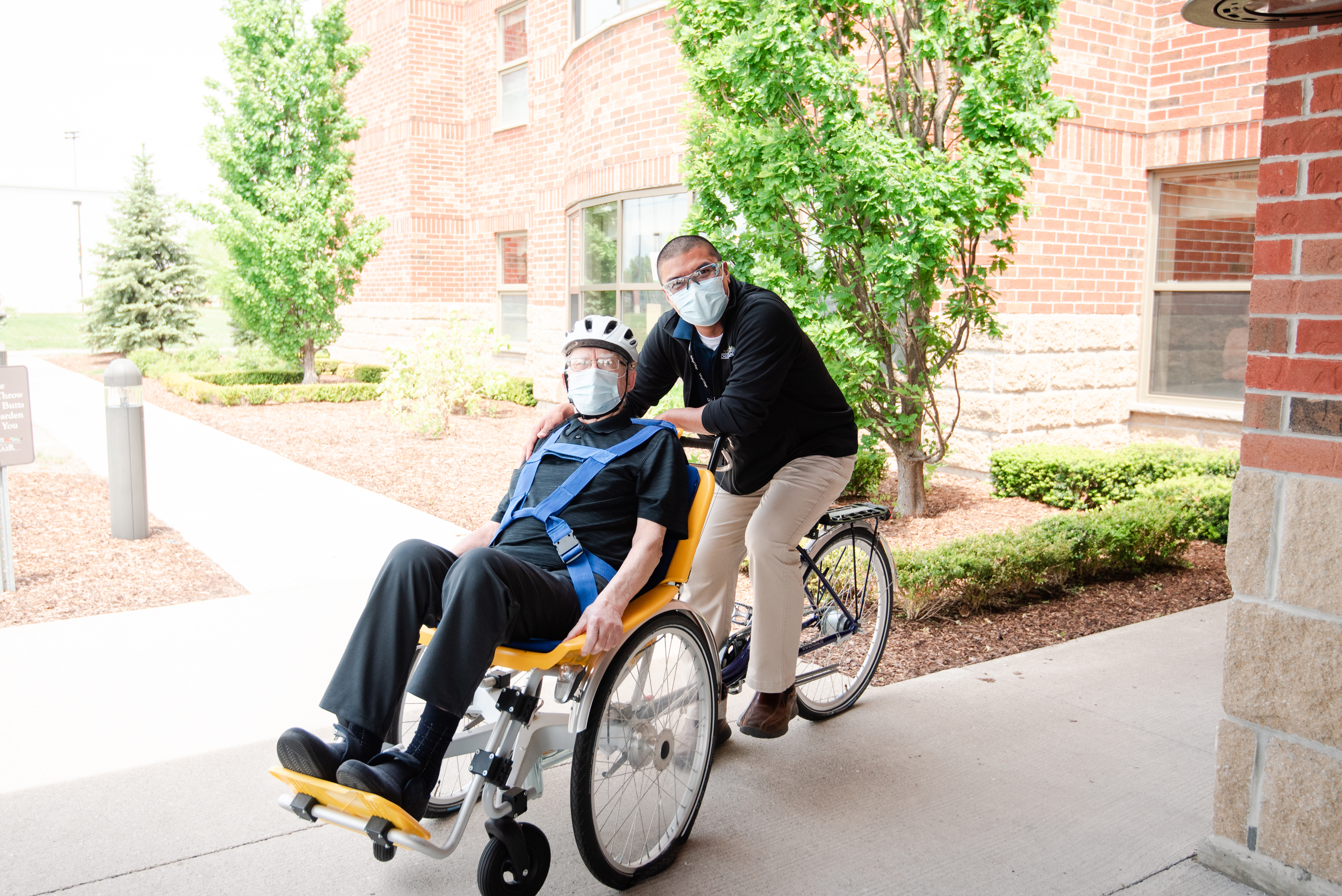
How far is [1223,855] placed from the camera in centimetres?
298

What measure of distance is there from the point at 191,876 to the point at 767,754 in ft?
6.49

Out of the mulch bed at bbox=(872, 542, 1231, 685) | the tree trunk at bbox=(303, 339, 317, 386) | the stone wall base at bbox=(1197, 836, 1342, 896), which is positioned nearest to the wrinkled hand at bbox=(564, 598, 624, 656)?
the stone wall base at bbox=(1197, 836, 1342, 896)

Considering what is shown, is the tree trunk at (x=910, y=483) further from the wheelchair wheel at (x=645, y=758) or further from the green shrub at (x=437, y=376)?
the green shrub at (x=437, y=376)

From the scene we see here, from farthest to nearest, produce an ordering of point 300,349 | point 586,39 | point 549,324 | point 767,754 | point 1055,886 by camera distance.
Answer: point 300,349 → point 549,324 → point 586,39 → point 767,754 → point 1055,886

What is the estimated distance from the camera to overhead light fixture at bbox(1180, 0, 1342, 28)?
2545mm

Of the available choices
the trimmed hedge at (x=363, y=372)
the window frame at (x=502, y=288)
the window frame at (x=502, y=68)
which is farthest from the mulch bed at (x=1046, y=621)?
the trimmed hedge at (x=363, y=372)

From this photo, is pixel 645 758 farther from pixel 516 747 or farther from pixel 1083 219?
pixel 1083 219

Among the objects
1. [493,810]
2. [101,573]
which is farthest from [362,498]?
[493,810]

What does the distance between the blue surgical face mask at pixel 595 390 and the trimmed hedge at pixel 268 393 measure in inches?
505

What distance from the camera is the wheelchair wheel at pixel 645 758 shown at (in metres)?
2.79

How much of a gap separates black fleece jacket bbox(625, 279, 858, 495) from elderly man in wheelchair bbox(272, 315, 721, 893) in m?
0.36

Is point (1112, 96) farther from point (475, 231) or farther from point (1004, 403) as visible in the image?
point (475, 231)

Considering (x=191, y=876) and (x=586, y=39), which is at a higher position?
(x=586, y=39)

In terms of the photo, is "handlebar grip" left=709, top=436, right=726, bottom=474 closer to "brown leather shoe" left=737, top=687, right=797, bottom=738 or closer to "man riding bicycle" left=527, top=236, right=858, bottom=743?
"man riding bicycle" left=527, top=236, right=858, bottom=743
